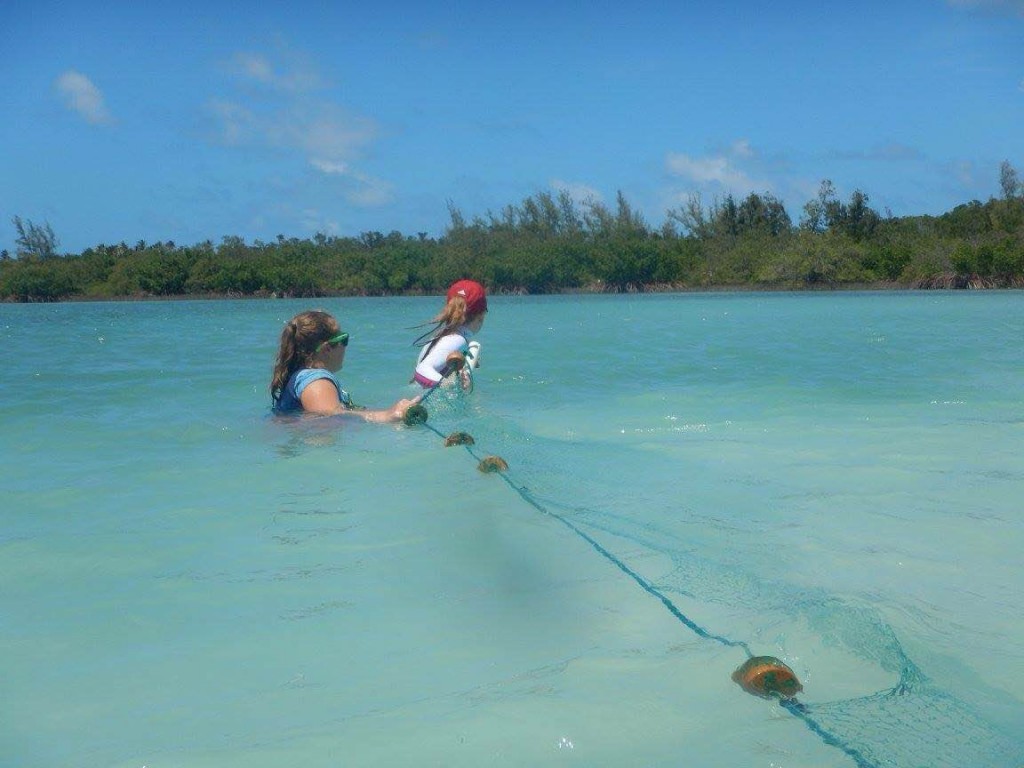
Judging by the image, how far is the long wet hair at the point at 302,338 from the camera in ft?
20.3

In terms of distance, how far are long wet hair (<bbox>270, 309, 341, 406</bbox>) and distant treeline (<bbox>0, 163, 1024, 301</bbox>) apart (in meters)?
79.5

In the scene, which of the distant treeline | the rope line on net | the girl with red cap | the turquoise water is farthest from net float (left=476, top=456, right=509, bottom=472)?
the distant treeline

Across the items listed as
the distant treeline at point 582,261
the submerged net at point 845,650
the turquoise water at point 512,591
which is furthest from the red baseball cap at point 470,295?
the distant treeline at point 582,261

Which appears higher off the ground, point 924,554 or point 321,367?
point 321,367

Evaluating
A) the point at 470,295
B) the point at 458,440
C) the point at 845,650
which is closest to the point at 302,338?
the point at 458,440

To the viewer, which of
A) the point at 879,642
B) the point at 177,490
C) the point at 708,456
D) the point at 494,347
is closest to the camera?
the point at 879,642

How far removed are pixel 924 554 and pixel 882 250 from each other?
276ft

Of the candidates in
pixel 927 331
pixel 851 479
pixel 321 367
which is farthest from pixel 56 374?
pixel 927 331

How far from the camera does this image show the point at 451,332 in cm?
807

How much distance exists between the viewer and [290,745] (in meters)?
2.39

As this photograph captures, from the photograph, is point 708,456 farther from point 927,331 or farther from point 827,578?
point 927,331

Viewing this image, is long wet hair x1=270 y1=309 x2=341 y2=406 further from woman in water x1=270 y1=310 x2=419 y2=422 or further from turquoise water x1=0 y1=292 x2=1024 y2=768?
turquoise water x1=0 y1=292 x2=1024 y2=768

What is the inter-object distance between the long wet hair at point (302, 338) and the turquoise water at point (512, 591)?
0.46 m

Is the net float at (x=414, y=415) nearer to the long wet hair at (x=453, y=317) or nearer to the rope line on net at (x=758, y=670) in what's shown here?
the long wet hair at (x=453, y=317)
